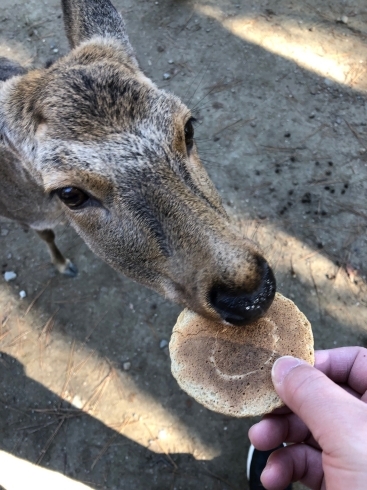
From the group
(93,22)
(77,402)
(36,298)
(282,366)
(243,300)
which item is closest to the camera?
(243,300)

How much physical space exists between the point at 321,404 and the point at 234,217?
11.3ft

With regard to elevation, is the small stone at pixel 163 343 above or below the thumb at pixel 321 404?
below

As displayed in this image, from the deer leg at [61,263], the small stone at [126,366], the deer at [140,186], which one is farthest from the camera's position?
the deer leg at [61,263]

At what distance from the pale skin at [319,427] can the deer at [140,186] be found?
39cm

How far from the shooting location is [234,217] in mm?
5141

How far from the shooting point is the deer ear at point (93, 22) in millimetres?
3518

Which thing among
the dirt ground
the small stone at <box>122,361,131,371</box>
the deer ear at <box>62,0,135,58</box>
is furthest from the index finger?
the deer ear at <box>62,0,135,58</box>

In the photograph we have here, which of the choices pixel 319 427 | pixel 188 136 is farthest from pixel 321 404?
pixel 188 136

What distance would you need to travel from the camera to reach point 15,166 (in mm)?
3605

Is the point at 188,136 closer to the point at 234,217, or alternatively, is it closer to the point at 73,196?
the point at 73,196

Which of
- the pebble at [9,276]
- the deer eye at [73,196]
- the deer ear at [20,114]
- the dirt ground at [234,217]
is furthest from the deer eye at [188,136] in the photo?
the pebble at [9,276]

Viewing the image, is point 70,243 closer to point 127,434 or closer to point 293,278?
point 127,434

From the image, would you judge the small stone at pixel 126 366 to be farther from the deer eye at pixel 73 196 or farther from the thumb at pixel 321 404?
the thumb at pixel 321 404

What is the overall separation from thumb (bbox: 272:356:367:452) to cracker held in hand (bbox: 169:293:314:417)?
22 cm
